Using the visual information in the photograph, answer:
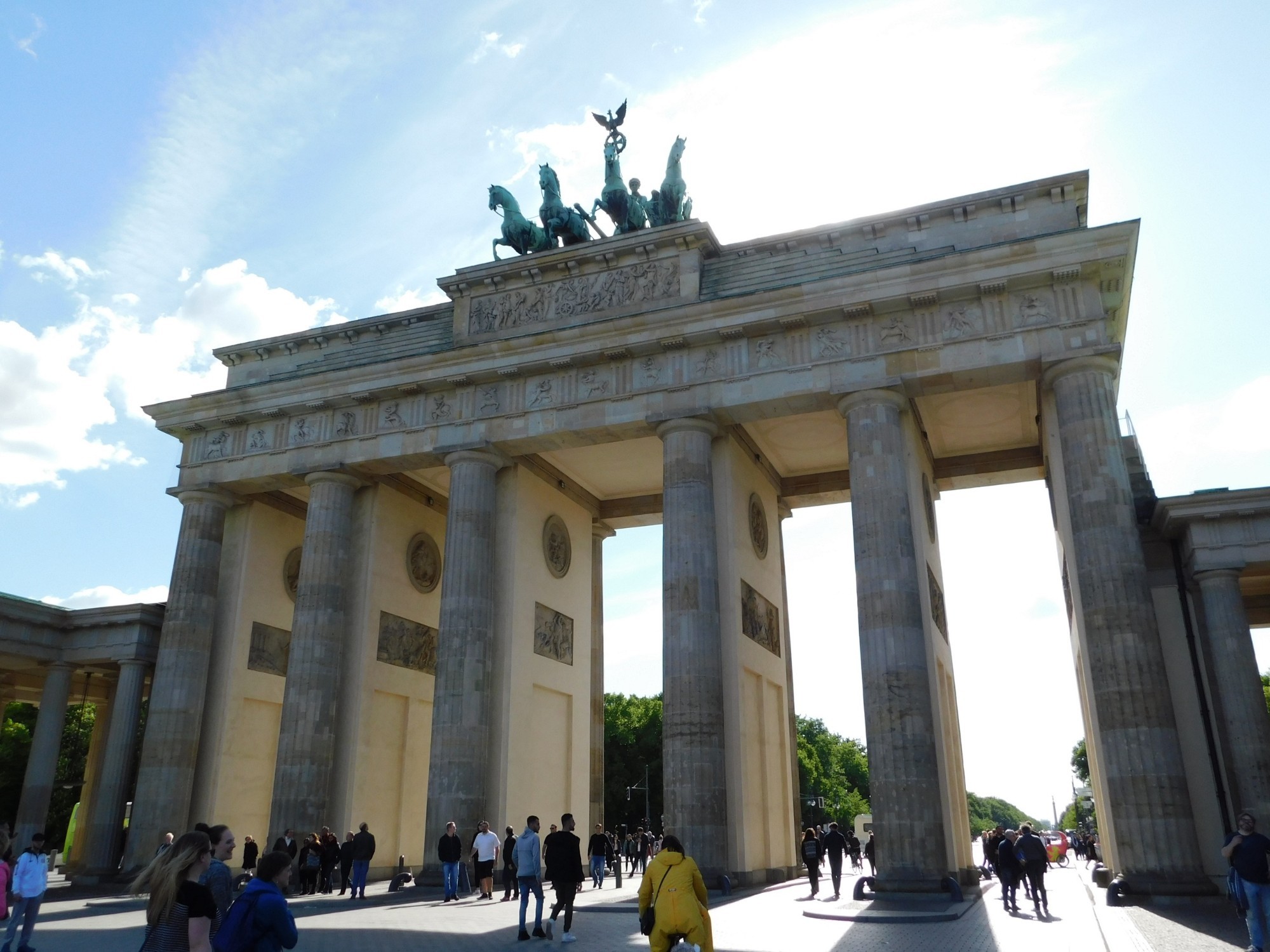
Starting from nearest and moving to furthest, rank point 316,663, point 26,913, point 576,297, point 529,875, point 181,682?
point 26,913
point 529,875
point 316,663
point 576,297
point 181,682

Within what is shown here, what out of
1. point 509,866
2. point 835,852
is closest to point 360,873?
point 509,866

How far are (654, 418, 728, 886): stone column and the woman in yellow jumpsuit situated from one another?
42.6 feet

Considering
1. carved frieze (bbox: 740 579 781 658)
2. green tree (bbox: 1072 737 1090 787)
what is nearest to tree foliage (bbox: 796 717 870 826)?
green tree (bbox: 1072 737 1090 787)

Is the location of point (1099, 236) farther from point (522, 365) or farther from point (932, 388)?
point (522, 365)

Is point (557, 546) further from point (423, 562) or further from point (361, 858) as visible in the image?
point (361, 858)

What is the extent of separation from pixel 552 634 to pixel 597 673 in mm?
3225

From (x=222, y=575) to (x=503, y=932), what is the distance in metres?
18.7

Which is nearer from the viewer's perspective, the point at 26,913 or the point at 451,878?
the point at 26,913

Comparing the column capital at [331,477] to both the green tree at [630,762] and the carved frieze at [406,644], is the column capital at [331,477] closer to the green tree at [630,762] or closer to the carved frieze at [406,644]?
the carved frieze at [406,644]

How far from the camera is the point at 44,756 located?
97.8 ft

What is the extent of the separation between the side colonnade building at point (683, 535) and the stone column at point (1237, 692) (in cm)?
6

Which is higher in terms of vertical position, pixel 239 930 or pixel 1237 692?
pixel 1237 692

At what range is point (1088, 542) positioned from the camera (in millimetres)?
20547

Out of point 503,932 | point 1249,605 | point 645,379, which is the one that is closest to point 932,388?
point 645,379
